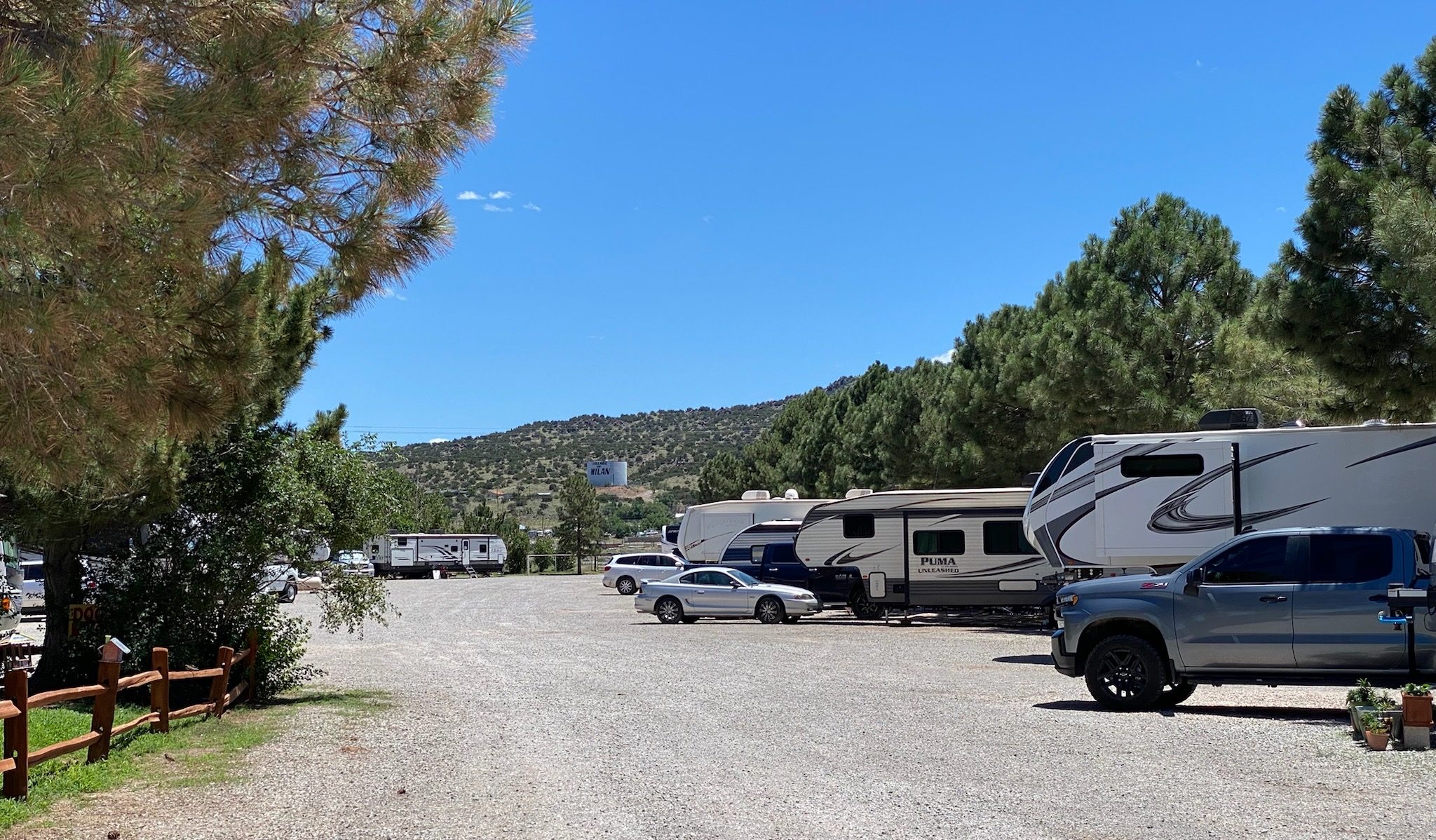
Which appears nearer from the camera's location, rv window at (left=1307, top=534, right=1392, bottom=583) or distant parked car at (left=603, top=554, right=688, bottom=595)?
rv window at (left=1307, top=534, right=1392, bottom=583)

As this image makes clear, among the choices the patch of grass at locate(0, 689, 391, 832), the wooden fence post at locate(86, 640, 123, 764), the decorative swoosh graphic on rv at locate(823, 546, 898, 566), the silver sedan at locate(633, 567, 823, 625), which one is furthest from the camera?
the silver sedan at locate(633, 567, 823, 625)

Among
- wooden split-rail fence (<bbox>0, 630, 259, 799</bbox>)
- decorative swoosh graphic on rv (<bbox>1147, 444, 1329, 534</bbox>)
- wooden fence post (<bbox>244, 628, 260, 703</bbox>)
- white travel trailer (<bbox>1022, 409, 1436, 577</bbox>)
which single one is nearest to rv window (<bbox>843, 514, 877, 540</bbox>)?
white travel trailer (<bbox>1022, 409, 1436, 577</bbox>)

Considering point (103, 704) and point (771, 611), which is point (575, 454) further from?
point (103, 704)

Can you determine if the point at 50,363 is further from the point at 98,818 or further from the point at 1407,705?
the point at 1407,705

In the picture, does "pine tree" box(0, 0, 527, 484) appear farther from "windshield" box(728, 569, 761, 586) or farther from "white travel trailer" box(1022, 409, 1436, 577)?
"windshield" box(728, 569, 761, 586)

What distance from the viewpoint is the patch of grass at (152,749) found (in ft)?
28.8

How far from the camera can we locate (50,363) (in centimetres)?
690

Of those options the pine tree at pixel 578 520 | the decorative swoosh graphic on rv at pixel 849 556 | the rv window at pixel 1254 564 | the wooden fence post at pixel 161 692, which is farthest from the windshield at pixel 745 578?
the pine tree at pixel 578 520

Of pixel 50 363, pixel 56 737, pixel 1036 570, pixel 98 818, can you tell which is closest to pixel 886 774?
pixel 98 818

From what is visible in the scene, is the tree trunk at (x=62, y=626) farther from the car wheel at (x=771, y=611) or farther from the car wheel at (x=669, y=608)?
the car wheel at (x=771, y=611)

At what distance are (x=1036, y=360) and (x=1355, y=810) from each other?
22.2 metres

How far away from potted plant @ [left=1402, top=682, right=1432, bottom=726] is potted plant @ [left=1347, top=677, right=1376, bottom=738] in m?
0.49

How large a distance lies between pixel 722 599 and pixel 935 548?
4.91 meters

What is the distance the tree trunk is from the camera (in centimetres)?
1395
